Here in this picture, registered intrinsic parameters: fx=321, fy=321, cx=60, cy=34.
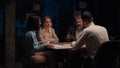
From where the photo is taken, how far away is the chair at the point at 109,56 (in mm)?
3389

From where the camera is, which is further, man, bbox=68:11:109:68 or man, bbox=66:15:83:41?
man, bbox=66:15:83:41

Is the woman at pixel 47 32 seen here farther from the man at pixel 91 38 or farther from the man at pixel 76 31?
the man at pixel 91 38

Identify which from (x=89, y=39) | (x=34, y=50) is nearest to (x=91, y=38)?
(x=89, y=39)

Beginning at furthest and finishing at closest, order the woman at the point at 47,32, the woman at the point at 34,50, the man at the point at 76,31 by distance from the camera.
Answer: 1. the man at the point at 76,31
2. the woman at the point at 47,32
3. the woman at the point at 34,50

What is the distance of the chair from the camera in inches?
133

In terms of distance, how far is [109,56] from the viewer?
135 inches

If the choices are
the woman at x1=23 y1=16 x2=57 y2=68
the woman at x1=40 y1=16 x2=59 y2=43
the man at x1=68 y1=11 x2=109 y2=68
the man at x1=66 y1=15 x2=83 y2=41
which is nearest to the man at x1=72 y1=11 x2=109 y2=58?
the man at x1=68 y1=11 x2=109 y2=68

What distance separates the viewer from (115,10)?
1001 centimetres

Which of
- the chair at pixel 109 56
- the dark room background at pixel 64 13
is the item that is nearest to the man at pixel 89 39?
the chair at pixel 109 56

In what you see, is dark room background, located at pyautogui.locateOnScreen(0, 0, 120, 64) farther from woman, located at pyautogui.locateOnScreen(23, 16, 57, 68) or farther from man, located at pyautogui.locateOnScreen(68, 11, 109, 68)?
man, located at pyautogui.locateOnScreen(68, 11, 109, 68)

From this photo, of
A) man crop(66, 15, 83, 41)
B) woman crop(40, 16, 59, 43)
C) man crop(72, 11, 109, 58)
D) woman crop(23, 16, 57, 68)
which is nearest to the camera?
man crop(72, 11, 109, 58)

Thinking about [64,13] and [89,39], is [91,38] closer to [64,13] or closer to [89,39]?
[89,39]

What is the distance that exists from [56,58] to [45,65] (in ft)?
0.81

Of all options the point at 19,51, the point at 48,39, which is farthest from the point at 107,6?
the point at 48,39
